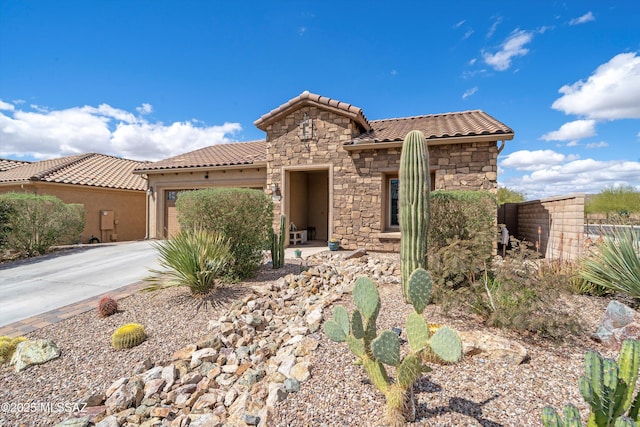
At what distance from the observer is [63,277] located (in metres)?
7.40

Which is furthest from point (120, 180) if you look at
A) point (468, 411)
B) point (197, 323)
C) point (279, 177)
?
point (468, 411)

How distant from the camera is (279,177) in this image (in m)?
11.1

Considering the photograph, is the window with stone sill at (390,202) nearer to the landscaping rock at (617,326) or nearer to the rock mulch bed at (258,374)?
the rock mulch bed at (258,374)

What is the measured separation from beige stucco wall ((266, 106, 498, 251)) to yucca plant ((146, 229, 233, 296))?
17.3ft

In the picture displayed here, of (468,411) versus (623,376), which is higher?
(623,376)

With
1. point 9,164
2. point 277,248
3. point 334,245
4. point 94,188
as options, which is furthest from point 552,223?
point 9,164

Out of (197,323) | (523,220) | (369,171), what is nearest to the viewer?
(197,323)

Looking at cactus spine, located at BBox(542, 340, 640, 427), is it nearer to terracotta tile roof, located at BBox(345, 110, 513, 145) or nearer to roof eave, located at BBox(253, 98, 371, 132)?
terracotta tile roof, located at BBox(345, 110, 513, 145)

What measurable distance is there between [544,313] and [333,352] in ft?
9.02

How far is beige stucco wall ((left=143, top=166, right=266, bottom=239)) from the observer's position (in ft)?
41.2

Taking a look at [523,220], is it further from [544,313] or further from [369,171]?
[544,313]

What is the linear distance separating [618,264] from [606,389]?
4.30 m

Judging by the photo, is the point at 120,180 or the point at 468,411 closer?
the point at 468,411

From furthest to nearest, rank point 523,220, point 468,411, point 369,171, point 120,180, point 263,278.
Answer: point 120,180 < point 523,220 < point 369,171 < point 263,278 < point 468,411
